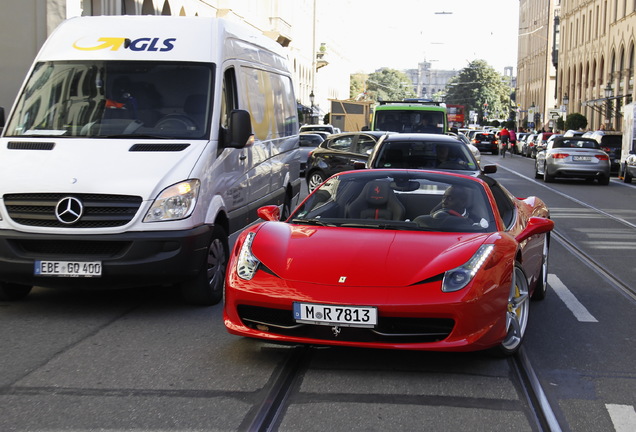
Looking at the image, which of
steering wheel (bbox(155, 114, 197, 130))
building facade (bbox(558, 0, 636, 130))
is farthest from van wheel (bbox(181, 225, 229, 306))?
building facade (bbox(558, 0, 636, 130))

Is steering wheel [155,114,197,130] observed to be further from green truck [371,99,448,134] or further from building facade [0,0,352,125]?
green truck [371,99,448,134]

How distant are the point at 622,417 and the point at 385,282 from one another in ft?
5.06

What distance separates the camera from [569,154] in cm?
2752

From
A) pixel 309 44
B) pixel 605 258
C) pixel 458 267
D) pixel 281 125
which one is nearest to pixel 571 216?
pixel 605 258

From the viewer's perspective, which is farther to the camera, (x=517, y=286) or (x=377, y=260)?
(x=517, y=286)

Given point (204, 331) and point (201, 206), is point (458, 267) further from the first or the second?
point (201, 206)

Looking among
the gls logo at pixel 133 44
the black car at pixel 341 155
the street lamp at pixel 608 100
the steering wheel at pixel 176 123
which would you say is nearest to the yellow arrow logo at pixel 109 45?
the gls logo at pixel 133 44

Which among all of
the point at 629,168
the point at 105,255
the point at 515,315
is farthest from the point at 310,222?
the point at 629,168

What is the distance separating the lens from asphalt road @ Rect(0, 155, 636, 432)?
4695 millimetres

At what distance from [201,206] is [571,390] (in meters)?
3.56

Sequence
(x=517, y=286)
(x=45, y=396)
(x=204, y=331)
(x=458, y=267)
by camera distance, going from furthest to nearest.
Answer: (x=204, y=331), (x=517, y=286), (x=458, y=267), (x=45, y=396)

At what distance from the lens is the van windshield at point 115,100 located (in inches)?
326

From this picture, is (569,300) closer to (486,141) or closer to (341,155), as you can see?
(341,155)

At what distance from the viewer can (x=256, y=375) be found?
5.55 metres
